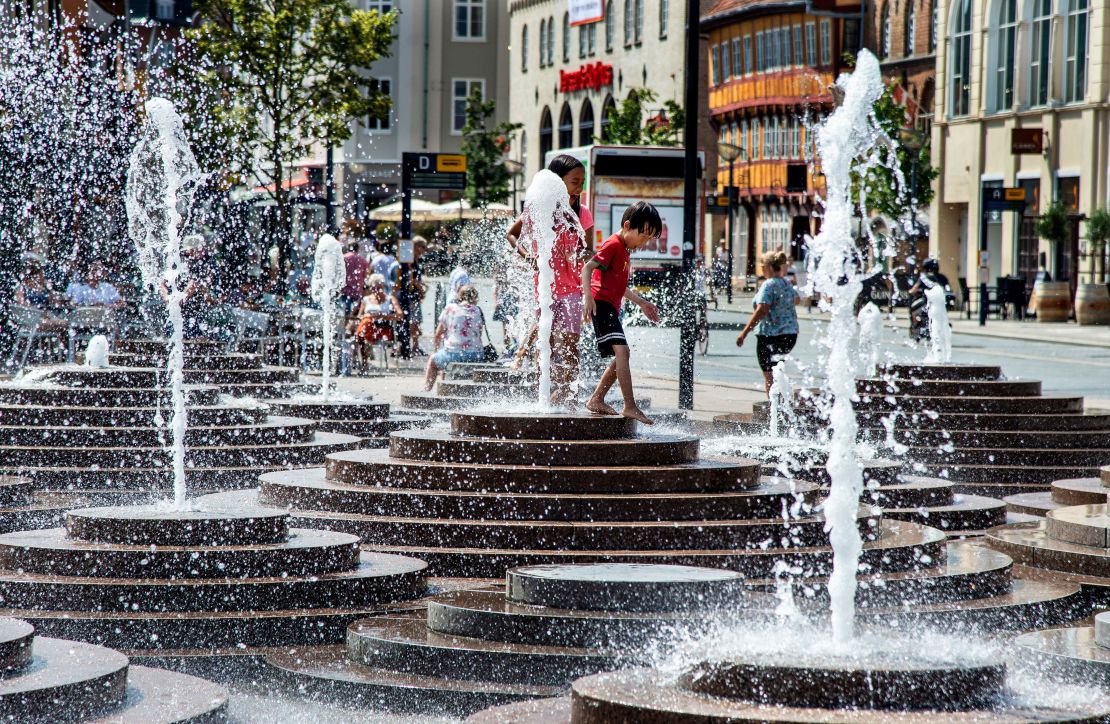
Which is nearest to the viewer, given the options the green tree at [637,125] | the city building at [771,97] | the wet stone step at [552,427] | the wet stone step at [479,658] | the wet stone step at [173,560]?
the wet stone step at [479,658]

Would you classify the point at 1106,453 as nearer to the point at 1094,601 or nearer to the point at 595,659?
the point at 1094,601

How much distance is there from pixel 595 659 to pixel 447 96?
81.1 meters

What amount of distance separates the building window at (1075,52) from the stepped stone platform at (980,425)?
35.0m

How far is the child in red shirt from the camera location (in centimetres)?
1075

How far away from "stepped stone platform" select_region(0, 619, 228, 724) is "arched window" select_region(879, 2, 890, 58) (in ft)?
196

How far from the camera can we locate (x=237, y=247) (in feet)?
129

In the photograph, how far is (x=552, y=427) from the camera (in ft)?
→ 32.1

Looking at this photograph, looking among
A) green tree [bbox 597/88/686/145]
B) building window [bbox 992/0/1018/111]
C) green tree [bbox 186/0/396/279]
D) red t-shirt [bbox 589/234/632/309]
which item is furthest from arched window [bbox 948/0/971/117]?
red t-shirt [bbox 589/234/632/309]

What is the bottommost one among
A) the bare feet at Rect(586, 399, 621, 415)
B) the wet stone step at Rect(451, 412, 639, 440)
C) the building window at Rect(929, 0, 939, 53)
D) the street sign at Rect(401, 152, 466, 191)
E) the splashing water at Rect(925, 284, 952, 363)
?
the wet stone step at Rect(451, 412, 639, 440)

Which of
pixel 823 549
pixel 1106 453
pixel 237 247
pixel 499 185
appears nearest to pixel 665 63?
pixel 499 185

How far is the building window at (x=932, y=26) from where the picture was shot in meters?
60.3

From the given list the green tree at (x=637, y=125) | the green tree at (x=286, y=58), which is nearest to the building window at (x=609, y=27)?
the green tree at (x=637, y=125)

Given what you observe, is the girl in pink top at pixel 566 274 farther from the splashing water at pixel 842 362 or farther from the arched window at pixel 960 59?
the arched window at pixel 960 59

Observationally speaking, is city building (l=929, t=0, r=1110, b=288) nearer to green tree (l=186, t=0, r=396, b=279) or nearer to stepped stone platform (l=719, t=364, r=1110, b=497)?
green tree (l=186, t=0, r=396, b=279)
